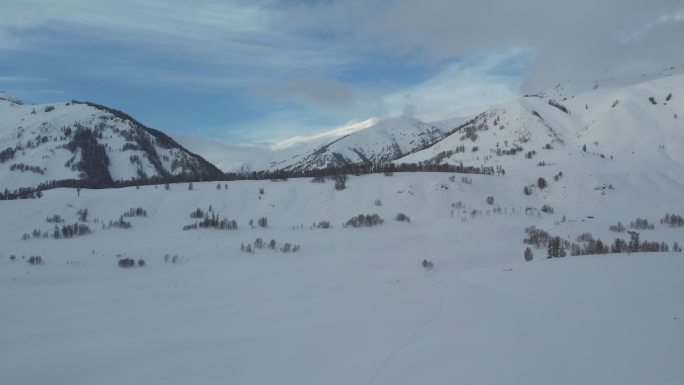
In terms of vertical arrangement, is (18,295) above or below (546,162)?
below

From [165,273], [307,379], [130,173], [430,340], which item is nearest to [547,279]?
[430,340]

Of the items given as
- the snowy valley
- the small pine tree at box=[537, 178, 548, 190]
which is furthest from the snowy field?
the small pine tree at box=[537, 178, 548, 190]

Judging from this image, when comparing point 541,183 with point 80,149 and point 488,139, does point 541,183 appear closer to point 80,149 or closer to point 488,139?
point 488,139

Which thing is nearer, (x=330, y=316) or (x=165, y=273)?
(x=330, y=316)

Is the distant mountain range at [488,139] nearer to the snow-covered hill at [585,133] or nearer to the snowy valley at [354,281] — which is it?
the snow-covered hill at [585,133]

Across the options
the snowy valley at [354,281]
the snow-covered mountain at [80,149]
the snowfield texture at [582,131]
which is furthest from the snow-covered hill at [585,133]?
the snow-covered mountain at [80,149]

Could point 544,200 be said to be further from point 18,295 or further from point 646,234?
point 18,295

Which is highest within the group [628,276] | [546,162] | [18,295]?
[546,162]

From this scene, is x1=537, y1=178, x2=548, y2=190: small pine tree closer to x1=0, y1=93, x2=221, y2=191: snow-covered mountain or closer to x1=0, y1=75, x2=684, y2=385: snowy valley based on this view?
x1=0, y1=75, x2=684, y2=385: snowy valley
